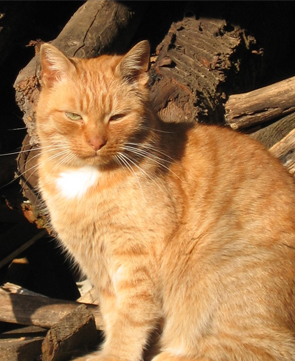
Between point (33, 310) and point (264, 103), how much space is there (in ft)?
7.73

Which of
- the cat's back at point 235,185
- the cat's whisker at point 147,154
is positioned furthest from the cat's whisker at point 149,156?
the cat's back at point 235,185

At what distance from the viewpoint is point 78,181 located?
3.26 m

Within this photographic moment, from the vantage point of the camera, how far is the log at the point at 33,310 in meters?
3.61

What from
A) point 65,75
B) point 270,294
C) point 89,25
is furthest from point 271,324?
point 89,25

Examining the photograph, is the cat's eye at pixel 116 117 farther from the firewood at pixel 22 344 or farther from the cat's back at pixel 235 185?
the firewood at pixel 22 344

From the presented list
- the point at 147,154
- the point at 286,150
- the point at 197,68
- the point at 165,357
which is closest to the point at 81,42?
the point at 197,68

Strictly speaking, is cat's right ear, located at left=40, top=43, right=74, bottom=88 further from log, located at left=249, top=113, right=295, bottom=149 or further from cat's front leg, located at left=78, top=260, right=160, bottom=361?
log, located at left=249, top=113, right=295, bottom=149

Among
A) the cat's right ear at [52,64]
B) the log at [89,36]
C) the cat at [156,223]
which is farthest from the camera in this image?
the log at [89,36]

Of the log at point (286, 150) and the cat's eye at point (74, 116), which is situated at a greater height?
the cat's eye at point (74, 116)

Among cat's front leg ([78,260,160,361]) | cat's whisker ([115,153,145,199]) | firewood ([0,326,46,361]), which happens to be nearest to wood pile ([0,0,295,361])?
firewood ([0,326,46,361])

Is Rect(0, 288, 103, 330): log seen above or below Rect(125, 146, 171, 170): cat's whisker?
below

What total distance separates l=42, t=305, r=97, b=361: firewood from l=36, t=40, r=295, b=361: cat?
14 centimetres

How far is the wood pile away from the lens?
3.65 metres

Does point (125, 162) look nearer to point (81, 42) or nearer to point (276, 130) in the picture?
point (81, 42)
